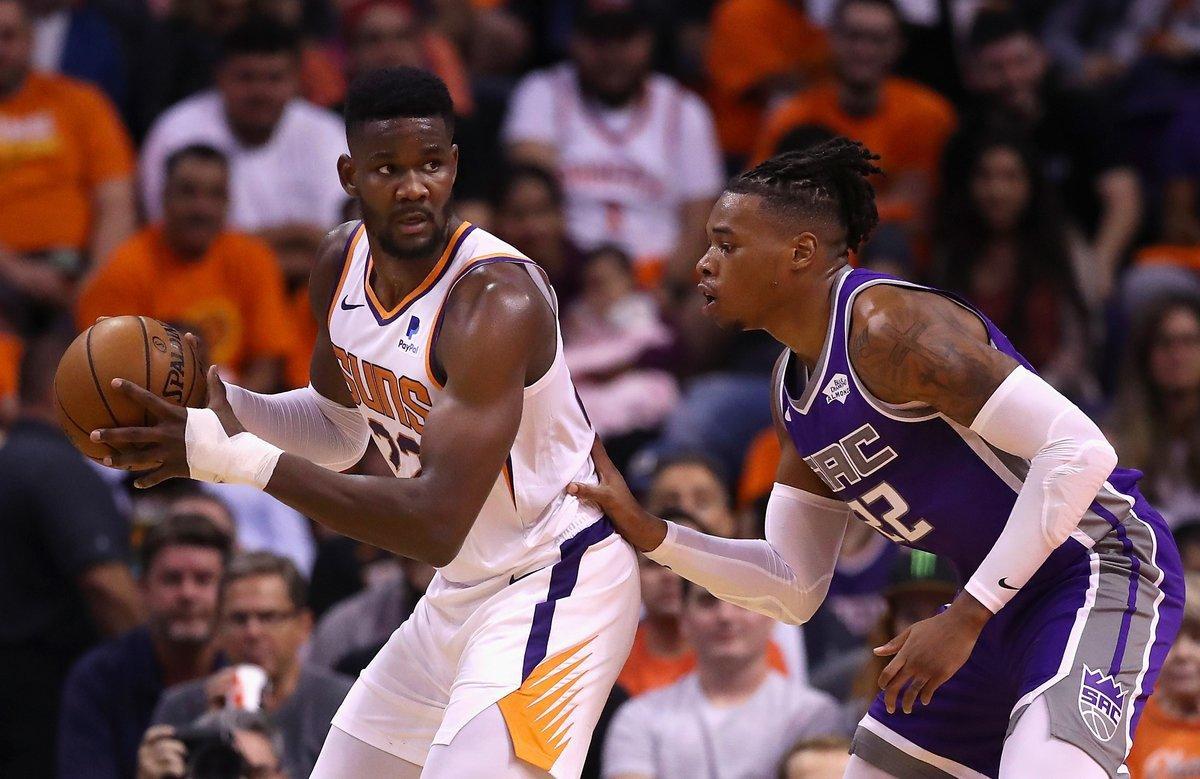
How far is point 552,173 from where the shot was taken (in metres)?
9.34

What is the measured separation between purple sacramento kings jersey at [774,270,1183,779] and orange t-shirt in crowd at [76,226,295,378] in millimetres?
4537

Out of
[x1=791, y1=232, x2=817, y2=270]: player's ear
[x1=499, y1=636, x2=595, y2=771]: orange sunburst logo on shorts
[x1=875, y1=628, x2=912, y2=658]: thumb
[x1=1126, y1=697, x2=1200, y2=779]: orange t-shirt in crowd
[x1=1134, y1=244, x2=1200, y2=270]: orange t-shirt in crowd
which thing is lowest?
[x1=1126, y1=697, x2=1200, y2=779]: orange t-shirt in crowd

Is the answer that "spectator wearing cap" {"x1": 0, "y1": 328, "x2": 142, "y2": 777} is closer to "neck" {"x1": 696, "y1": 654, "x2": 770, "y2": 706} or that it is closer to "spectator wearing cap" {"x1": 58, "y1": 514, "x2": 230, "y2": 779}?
"spectator wearing cap" {"x1": 58, "y1": 514, "x2": 230, "y2": 779}

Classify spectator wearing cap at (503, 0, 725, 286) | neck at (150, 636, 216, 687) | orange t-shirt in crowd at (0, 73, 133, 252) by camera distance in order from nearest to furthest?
neck at (150, 636, 216, 687) → orange t-shirt in crowd at (0, 73, 133, 252) → spectator wearing cap at (503, 0, 725, 286)

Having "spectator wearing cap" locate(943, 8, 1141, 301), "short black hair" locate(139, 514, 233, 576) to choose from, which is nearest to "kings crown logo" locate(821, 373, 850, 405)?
"short black hair" locate(139, 514, 233, 576)

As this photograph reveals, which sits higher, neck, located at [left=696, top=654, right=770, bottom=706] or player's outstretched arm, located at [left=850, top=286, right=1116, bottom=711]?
player's outstretched arm, located at [left=850, top=286, right=1116, bottom=711]

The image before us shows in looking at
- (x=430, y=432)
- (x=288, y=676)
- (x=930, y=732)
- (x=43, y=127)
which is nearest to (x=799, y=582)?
(x=930, y=732)

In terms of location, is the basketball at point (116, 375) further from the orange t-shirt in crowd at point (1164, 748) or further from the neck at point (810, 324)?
the orange t-shirt in crowd at point (1164, 748)

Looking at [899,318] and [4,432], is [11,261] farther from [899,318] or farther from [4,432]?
[899,318]

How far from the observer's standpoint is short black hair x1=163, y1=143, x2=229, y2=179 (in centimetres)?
849

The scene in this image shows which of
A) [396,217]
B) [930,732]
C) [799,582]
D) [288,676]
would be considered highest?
[396,217]

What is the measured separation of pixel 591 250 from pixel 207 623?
3.17m

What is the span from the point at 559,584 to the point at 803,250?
3.39 feet

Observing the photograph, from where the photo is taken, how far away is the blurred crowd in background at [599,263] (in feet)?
20.9
